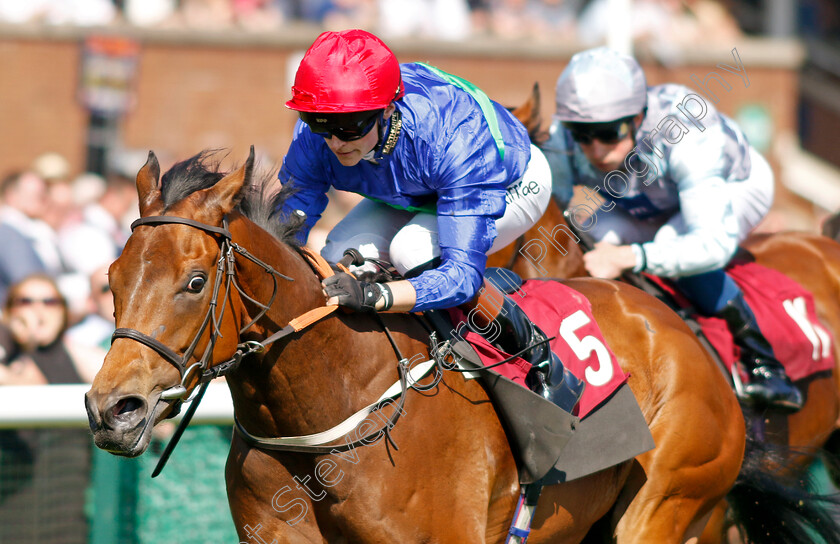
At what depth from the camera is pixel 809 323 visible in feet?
14.3

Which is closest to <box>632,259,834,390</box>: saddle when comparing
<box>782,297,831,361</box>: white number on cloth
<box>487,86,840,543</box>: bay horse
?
<box>782,297,831,361</box>: white number on cloth

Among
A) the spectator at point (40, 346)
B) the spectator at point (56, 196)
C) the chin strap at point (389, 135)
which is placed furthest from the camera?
the spectator at point (56, 196)

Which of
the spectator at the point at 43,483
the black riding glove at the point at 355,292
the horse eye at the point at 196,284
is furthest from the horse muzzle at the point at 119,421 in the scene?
the spectator at the point at 43,483

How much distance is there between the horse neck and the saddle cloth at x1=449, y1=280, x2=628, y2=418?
28.6 inches

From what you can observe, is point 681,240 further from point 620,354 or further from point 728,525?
point 728,525

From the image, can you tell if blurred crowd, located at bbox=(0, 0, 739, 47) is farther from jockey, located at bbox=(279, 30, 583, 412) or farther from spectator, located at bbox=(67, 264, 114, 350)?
jockey, located at bbox=(279, 30, 583, 412)

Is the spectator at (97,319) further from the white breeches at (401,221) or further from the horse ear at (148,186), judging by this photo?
the horse ear at (148,186)

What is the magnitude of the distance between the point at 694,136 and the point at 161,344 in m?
2.55

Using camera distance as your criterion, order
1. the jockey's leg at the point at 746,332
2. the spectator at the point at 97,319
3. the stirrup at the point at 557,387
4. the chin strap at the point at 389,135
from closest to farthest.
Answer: the chin strap at the point at 389,135 → the stirrup at the point at 557,387 → the jockey's leg at the point at 746,332 → the spectator at the point at 97,319

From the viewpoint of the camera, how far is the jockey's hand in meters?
3.84

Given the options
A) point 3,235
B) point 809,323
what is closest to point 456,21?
point 3,235

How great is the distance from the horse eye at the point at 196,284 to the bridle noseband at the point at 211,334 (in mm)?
36

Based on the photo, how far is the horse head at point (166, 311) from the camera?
2199 millimetres

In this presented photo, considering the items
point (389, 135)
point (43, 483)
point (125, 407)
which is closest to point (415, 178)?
point (389, 135)
